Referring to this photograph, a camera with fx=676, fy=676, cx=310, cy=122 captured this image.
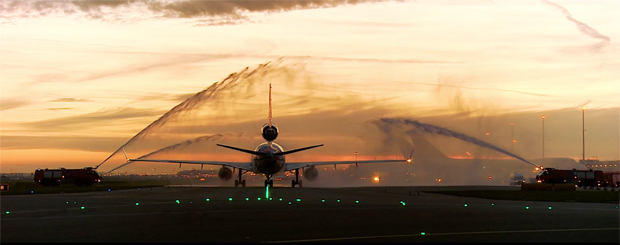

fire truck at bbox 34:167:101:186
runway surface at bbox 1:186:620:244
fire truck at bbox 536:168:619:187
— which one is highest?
fire truck at bbox 536:168:619:187

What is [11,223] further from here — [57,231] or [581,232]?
[581,232]

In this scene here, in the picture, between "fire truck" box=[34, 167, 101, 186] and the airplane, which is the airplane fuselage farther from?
"fire truck" box=[34, 167, 101, 186]

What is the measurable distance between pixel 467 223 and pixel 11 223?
16467mm

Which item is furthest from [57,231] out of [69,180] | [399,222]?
[69,180]

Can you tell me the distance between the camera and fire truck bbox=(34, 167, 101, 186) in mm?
87188

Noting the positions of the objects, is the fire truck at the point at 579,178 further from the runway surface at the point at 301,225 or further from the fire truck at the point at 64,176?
the runway surface at the point at 301,225

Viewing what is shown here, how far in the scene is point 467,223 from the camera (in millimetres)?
24891

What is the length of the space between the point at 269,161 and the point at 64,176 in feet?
112

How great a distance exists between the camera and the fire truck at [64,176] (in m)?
87.2

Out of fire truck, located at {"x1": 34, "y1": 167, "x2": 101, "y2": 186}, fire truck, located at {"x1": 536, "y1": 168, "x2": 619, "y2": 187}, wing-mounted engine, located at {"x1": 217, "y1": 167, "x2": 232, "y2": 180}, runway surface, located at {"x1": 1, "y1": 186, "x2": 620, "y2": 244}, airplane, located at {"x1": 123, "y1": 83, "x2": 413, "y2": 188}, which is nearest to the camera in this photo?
runway surface, located at {"x1": 1, "y1": 186, "x2": 620, "y2": 244}

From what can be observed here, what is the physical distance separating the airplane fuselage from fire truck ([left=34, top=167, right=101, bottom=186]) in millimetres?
29308

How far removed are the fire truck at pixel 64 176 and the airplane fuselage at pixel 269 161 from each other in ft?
96.2

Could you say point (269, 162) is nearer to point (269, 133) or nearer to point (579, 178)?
point (269, 133)

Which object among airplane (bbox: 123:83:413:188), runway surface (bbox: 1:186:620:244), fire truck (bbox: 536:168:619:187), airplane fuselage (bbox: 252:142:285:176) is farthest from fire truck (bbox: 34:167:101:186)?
fire truck (bbox: 536:168:619:187)
